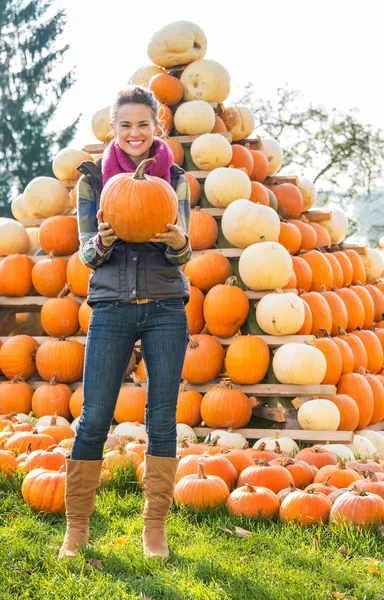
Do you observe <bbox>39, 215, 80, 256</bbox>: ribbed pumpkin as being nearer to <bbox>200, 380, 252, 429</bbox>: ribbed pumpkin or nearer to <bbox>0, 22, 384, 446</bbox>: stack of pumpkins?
<bbox>0, 22, 384, 446</bbox>: stack of pumpkins

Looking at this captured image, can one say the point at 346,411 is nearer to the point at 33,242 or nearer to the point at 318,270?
the point at 318,270

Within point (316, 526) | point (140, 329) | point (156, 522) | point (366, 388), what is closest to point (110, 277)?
point (140, 329)

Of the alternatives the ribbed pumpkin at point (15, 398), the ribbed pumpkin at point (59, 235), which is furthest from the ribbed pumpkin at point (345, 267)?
the ribbed pumpkin at point (15, 398)

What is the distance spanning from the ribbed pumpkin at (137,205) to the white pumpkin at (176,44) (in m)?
3.99

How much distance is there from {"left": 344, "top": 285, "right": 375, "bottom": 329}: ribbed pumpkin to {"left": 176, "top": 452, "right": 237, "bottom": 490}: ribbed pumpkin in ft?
10.6

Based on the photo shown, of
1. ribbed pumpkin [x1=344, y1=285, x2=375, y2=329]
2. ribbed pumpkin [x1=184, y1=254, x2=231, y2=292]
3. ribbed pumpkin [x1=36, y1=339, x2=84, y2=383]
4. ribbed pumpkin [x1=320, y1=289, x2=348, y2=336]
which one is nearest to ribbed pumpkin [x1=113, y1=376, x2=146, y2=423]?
ribbed pumpkin [x1=36, y1=339, x2=84, y2=383]

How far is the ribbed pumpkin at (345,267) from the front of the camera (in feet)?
22.2

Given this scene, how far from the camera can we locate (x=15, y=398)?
18.2 ft

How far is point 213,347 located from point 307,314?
0.70 m

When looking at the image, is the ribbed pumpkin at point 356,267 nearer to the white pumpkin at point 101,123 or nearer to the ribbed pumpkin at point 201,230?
the ribbed pumpkin at point 201,230

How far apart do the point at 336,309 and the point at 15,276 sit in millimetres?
2450

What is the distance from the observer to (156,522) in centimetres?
281

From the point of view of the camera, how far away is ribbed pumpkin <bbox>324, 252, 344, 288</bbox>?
6496mm

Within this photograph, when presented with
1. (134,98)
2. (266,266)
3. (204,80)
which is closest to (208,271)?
(266,266)
